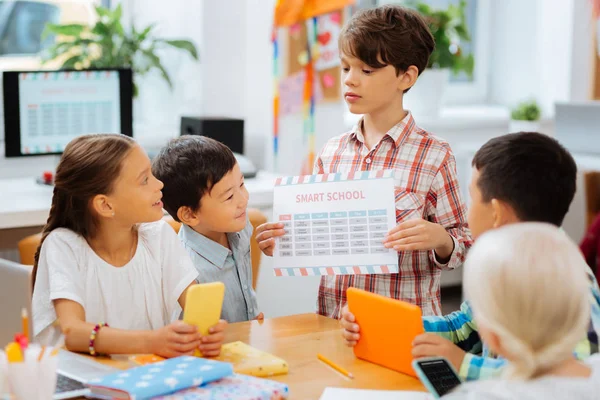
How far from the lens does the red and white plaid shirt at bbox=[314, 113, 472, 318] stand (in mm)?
2121

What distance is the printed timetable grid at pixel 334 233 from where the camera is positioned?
1961 mm

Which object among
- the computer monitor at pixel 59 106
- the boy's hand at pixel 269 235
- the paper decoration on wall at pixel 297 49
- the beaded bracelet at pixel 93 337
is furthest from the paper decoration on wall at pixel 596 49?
the beaded bracelet at pixel 93 337

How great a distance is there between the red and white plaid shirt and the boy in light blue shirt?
255 millimetres

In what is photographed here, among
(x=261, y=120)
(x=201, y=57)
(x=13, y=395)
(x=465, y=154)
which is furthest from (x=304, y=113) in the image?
(x=13, y=395)

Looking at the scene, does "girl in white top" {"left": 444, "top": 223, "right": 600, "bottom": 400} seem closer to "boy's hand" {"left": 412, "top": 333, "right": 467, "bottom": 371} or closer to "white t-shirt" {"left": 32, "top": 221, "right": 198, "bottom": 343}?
"boy's hand" {"left": 412, "top": 333, "right": 467, "bottom": 371}

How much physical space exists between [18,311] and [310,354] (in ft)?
1.88

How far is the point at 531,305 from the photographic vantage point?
3.70 ft

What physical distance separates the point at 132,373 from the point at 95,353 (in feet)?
0.91

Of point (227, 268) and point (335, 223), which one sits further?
point (227, 268)

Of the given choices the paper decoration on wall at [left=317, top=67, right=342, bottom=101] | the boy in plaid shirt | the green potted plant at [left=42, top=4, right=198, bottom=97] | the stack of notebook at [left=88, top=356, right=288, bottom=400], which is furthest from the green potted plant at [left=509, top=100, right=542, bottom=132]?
the stack of notebook at [left=88, top=356, right=288, bottom=400]

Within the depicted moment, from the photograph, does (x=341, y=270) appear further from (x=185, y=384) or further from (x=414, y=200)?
(x=185, y=384)

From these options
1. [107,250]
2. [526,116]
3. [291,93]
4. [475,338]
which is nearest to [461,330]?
[475,338]

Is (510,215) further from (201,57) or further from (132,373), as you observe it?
(201,57)

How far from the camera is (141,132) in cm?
404
